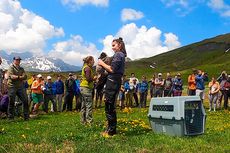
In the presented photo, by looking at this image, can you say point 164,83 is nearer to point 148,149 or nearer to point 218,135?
point 218,135

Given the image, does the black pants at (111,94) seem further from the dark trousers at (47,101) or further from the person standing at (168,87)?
the person standing at (168,87)

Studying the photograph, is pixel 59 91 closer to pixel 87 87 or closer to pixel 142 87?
pixel 142 87

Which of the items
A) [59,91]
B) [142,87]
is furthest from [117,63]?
[142,87]

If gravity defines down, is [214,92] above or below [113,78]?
above

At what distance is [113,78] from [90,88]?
3327 millimetres

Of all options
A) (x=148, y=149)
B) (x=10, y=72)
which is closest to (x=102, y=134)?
(x=148, y=149)

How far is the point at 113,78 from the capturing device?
12125mm

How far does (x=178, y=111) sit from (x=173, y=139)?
808mm

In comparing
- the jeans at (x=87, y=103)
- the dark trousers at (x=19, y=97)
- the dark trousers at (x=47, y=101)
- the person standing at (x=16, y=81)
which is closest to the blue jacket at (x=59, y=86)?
the dark trousers at (x=47, y=101)

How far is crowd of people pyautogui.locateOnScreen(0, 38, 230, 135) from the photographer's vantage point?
12.3 meters

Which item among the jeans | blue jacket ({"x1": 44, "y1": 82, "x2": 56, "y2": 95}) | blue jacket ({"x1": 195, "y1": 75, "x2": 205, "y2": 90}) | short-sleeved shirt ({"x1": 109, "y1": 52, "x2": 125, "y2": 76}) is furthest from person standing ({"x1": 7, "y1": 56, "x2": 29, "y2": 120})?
blue jacket ({"x1": 195, "y1": 75, "x2": 205, "y2": 90})

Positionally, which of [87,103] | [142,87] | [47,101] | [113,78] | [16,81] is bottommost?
[87,103]

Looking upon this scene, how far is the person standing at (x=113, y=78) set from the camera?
12070 mm

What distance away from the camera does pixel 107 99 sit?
12.2 meters
